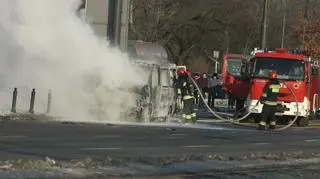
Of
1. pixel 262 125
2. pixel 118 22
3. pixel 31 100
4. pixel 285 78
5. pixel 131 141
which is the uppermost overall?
pixel 118 22

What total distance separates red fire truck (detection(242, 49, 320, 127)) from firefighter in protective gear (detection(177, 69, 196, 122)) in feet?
8.44

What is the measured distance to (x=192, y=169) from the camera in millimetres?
11930

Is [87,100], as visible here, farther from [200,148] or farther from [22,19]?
[200,148]

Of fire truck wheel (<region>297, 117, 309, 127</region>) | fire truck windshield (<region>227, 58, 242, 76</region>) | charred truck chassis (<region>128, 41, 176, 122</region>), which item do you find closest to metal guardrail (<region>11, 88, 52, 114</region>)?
charred truck chassis (<region>128, 41, 176, 122</region>)

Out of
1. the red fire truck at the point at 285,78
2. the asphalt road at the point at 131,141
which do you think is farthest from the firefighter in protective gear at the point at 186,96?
the red fire truck at the point at 285,78

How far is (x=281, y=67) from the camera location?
2653 centimetres

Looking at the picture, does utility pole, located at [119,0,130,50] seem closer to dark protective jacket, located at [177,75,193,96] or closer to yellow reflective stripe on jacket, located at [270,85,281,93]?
dark protective jacket, located at [177,75,193,96]

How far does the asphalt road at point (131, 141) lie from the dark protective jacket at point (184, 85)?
5.95ft

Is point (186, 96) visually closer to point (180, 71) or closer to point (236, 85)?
point (180, 71)

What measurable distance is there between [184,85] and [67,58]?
430cm

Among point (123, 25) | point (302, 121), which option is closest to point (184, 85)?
point (123, 25)

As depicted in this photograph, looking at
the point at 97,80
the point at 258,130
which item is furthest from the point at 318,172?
the point at 97,80

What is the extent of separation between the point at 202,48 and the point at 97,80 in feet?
130

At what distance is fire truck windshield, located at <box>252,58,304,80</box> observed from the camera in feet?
86.9
